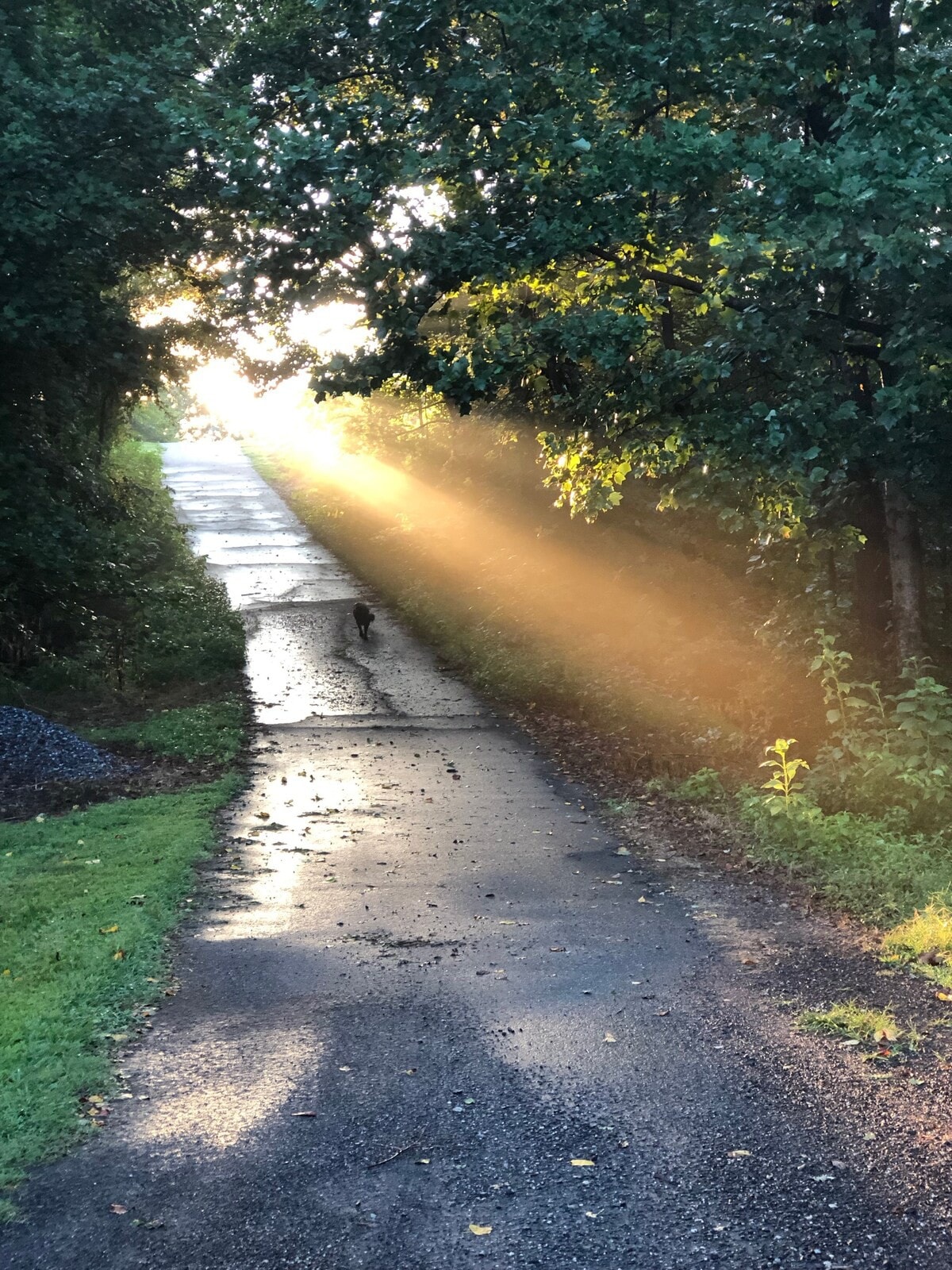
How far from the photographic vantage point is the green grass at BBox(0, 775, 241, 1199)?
4652mm

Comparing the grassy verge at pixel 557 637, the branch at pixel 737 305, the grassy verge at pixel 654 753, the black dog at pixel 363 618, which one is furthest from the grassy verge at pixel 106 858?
the branch at pixel 737 305

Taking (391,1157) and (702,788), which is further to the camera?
(702,788)

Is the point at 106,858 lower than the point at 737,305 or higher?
lower

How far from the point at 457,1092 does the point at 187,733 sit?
8723mm

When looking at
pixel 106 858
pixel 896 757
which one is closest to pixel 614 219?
pixel 896 757

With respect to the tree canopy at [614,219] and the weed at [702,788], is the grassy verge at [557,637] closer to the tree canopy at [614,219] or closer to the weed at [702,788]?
the weed at [702,788]

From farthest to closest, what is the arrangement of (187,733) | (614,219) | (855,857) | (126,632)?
(126,632) < (187,733) < (614,219) < (855,857)

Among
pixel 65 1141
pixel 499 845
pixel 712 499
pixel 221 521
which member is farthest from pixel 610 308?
pixel 221 521

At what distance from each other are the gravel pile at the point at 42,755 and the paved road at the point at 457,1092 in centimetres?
253

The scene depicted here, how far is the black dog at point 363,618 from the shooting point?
19625 millimetres

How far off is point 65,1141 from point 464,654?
13.9 m

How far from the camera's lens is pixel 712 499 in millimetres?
10008

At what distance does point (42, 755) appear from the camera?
11.2 m

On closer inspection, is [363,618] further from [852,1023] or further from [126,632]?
[852,1023]
